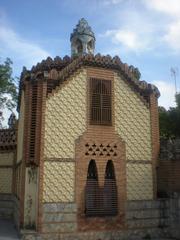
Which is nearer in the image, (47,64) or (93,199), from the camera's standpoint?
(93,199)

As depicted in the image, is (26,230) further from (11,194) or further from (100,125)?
(11,194)

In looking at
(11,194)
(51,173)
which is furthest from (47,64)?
(11,194)

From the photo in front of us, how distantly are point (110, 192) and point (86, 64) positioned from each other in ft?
15.6

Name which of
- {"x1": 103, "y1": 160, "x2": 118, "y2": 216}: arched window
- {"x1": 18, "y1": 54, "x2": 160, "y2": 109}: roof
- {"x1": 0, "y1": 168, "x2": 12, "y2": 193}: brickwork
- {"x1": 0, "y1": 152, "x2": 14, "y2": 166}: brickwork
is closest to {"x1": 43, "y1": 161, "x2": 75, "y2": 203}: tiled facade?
{"x1": 103, "y1": 160, "x2": 118, "y2": 216}: arched window

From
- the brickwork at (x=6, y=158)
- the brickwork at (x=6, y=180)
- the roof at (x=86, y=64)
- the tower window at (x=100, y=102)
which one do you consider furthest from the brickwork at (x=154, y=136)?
the brickwork at (x=6, y=180)

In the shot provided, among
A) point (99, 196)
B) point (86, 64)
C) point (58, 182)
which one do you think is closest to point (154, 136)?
point (99, 196)

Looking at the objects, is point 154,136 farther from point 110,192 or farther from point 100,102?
point 110,192

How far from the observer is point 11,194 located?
17.4 m

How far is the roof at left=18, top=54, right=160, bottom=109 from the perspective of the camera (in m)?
12.2

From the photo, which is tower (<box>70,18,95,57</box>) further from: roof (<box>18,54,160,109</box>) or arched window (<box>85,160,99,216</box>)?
arched window (<box>85,160,99,216</box>)

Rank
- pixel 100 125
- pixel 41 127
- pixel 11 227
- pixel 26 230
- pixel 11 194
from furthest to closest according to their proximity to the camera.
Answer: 1. pixel 11 194
2. pixel 11 227
3. pixel 100 125
4. pixel 41 127
5. pixel 26 230

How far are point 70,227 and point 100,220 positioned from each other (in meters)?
1.08

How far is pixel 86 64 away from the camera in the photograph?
12.6 m

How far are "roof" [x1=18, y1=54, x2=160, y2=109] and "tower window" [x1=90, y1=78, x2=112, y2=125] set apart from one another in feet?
2.20
